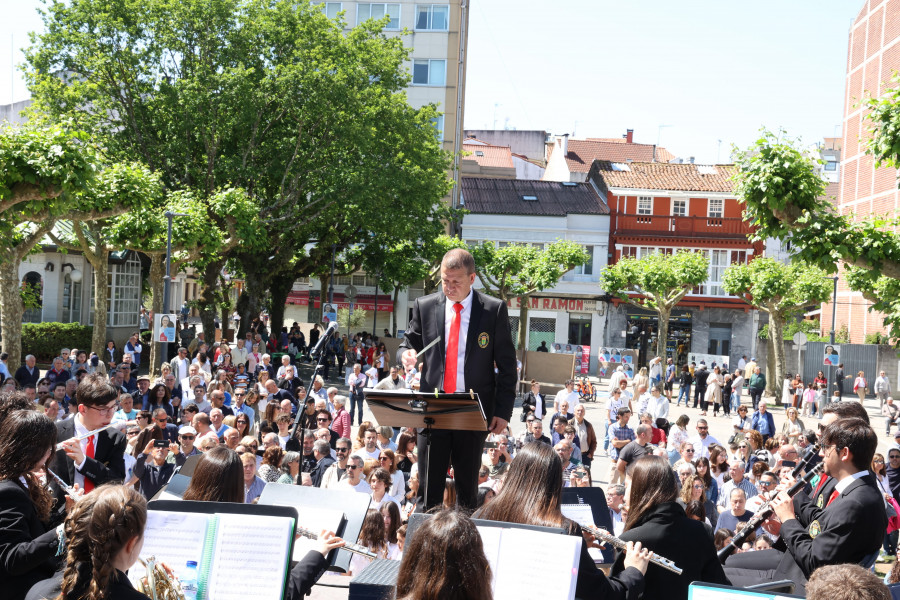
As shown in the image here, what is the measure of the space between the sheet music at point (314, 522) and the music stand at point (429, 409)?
959 mm

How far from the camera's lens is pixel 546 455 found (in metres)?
4.05

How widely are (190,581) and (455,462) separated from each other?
254 cm

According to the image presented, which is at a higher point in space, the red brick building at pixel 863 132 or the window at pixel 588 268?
the red brick building at pixel 863 132

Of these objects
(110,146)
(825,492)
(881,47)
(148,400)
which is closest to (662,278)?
(881,47)

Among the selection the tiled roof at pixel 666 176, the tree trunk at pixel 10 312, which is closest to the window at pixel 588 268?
the tiled roof at pixel 666 176

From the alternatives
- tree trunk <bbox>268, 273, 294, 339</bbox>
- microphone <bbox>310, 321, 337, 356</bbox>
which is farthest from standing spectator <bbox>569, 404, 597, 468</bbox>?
tree trunk <bbox>268, 273, 294, 339</bbox>

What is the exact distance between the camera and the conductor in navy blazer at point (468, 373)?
5.69 meters

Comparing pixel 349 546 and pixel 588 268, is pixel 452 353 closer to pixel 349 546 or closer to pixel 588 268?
pixel 349 546

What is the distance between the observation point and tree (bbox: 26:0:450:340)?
26.3m

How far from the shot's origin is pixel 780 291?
33406mm

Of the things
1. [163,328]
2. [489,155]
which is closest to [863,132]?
[489,155]

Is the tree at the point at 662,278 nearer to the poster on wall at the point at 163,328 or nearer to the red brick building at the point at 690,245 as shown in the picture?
the red brick building at the point at 690,245

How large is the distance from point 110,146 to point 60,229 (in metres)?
3.25

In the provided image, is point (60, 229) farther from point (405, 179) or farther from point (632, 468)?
point (632, 468)
